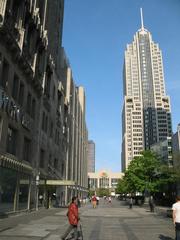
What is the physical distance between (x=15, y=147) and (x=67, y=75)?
47.6 m

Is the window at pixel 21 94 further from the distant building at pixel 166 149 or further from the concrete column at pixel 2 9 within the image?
the distant building at pixel 166 149

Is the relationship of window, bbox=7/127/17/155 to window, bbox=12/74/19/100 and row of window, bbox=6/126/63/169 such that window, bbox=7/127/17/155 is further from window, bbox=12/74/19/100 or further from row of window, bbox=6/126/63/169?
window, bbox=12/74/19/100

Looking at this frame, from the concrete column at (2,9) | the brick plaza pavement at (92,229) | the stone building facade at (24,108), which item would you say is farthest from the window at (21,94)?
the brick plaza pavement at (92,229)

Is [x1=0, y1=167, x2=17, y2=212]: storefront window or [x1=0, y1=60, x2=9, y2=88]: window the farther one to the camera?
[x1=0, y1=60, x2=9, y2=88]: window

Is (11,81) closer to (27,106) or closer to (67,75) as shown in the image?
(27,106)

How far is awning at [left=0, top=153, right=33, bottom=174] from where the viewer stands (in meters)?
23.6

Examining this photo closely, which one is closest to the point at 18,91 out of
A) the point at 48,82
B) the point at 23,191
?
the point at 23,191

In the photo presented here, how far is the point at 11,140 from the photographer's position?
27.6 meters

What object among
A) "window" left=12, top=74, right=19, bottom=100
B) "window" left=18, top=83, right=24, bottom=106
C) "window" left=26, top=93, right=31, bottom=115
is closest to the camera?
"window" left=12, top=74, right=19, bottom=100

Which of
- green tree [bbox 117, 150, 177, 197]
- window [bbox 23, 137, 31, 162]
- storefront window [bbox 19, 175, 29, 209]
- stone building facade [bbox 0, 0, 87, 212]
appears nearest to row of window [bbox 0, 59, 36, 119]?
stone building facade [bbox 0, 0, 87, 212]

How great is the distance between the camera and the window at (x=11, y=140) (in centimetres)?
2662

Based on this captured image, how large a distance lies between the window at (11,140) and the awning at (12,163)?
2.56ft

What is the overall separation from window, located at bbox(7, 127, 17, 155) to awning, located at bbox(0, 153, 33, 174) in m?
0.78

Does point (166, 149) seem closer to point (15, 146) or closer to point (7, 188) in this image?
point (15, 146)
